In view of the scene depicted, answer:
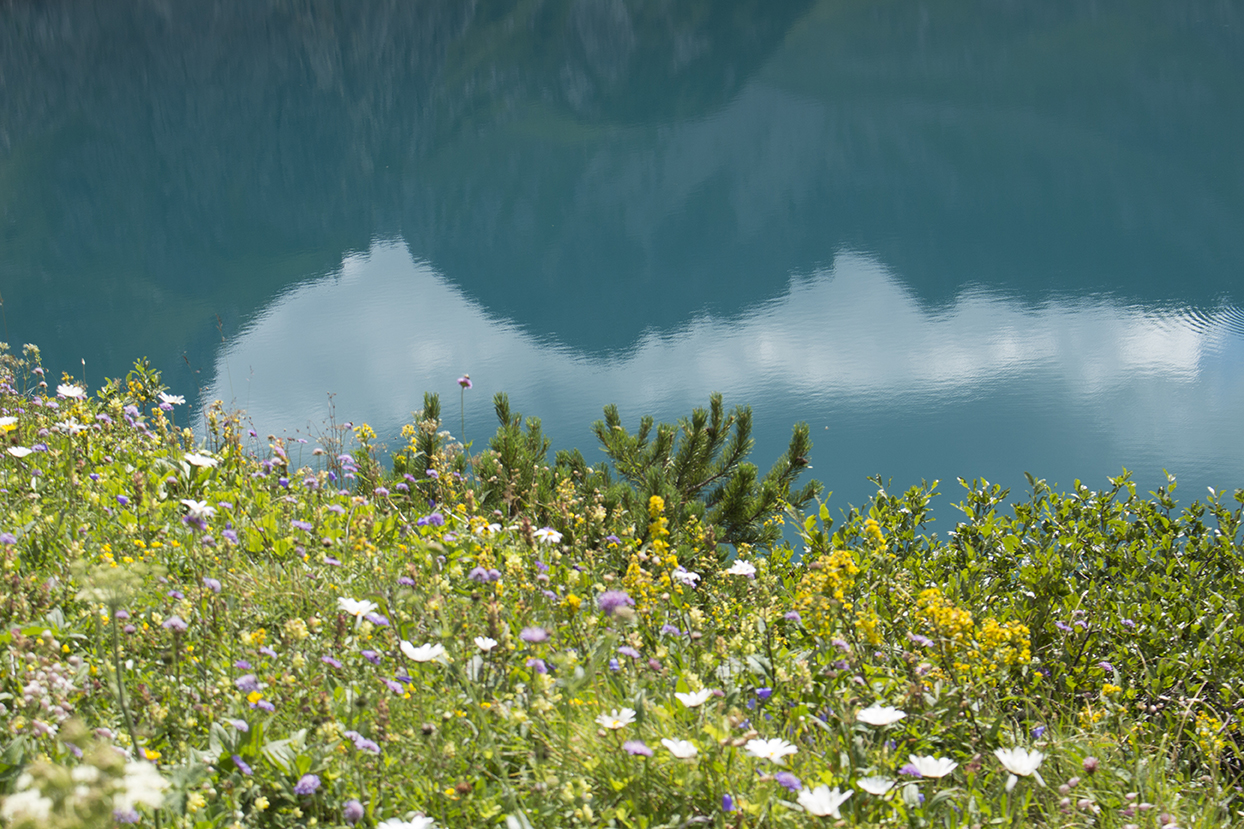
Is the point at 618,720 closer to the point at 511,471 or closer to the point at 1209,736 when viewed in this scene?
the point at 1209,736

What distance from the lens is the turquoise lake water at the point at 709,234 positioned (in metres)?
→ 8.41

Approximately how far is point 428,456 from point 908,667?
104 inches

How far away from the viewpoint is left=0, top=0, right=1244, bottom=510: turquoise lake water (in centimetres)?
841

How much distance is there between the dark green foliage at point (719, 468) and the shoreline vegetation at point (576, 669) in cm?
96

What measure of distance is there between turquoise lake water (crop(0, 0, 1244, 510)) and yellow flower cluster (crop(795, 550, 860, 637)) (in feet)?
12.4

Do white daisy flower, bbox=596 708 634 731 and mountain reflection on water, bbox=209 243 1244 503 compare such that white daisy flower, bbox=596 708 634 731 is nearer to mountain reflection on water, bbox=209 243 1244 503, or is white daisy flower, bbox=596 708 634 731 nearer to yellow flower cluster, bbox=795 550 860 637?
yellow flower cluster, bbox=795 550 860 637

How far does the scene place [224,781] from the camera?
4.62 ft

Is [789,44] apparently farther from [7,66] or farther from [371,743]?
[371,743]

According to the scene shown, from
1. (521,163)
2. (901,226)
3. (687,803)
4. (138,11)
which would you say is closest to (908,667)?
(687,803)

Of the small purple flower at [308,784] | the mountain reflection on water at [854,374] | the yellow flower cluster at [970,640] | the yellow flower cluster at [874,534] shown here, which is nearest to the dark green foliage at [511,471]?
the yellow flower cluster at [874,534]

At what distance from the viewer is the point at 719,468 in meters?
4.52

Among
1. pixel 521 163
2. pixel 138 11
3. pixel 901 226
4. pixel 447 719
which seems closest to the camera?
pixel 447 719

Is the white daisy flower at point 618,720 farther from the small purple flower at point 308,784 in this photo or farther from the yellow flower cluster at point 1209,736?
the yellow flower cluster at point 1209,736

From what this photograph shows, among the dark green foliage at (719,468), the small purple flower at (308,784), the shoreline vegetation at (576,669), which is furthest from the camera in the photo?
the dark green foliage at (719,468)
